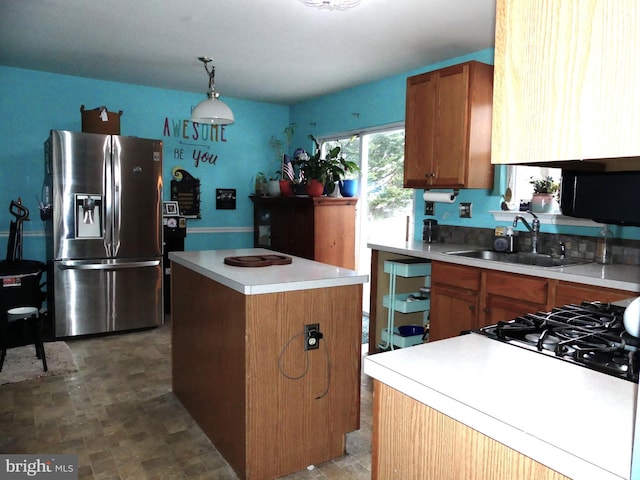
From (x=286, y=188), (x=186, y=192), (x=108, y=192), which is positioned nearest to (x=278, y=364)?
(x=108, y=192)

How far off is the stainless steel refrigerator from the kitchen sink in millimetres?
2834

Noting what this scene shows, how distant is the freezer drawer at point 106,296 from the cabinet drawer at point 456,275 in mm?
2685

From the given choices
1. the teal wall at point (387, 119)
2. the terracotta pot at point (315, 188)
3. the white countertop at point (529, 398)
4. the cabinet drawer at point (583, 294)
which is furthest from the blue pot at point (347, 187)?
the white countertop at point (529, 398)

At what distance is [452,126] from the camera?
340 centimetres

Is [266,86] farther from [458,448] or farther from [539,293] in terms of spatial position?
[458,448]

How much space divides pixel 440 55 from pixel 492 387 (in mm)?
3492

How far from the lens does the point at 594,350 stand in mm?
1107

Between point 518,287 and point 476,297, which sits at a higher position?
point 518,287

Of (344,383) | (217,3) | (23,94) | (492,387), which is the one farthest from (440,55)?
(23,94)

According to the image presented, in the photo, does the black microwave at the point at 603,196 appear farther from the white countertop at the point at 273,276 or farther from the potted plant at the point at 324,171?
the potted plant at the point at 324,171

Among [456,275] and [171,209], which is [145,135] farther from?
[456,275]

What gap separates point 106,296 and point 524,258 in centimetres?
356

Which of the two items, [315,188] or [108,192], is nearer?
[108,192]

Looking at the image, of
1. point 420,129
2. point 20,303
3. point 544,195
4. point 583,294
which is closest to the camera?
point 583,294
